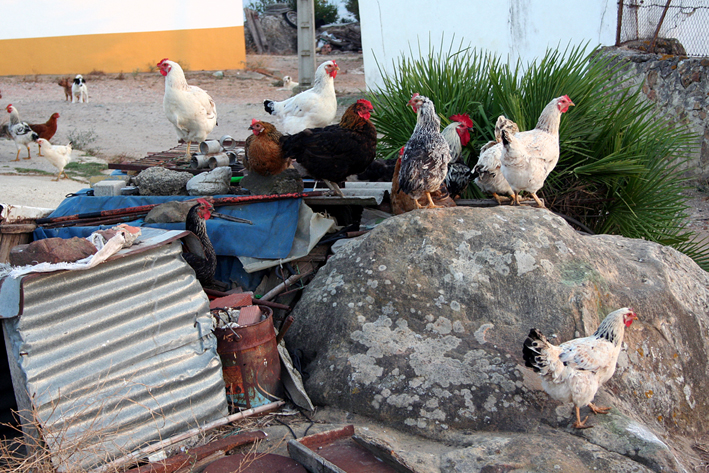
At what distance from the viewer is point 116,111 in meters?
15.0

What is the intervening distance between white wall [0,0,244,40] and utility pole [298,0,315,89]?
636 centimetres

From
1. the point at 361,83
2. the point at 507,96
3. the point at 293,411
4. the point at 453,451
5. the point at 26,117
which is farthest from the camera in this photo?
the point at 361,83

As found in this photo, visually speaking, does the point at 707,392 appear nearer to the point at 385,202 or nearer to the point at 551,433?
the point at 551,433

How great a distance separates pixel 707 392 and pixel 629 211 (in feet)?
8.57

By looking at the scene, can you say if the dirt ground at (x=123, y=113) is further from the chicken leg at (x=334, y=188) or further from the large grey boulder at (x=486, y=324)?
the large grey boulder at (x=486, y=324)

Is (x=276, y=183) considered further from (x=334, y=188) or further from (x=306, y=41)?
(x=306, y=41)

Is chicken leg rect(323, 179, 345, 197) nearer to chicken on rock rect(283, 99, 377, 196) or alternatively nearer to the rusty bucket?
chicken on rock rect(283, 99, 377, 196)

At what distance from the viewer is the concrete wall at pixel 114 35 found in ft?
55.5

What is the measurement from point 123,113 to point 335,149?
1165 cm

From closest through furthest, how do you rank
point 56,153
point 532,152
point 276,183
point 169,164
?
1. point 532,152
2. point 276,183
3. point 169,164
4. point 56,153

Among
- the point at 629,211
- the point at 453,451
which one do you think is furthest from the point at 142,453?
the point at 629,211

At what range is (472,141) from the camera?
5977mm

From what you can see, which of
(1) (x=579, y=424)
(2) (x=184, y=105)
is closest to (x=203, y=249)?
(1) (x=579, y=424)

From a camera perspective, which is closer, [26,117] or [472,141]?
[472,141]
